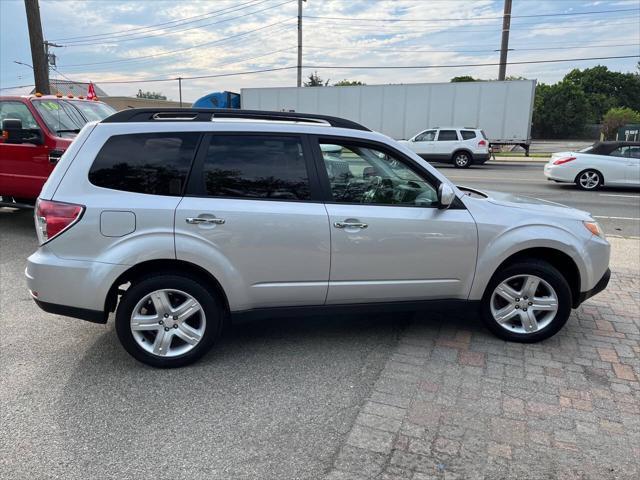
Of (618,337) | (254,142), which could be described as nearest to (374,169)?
(254,142)

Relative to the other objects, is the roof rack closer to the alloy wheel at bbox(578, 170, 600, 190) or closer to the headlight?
the headlight

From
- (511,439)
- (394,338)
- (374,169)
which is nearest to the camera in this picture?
(511,439)

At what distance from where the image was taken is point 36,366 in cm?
363

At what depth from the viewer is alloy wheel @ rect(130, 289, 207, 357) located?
3484mm

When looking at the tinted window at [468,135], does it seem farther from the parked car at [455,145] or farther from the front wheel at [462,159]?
the front wheel at [462,159]

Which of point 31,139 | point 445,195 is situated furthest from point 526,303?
point 31,139

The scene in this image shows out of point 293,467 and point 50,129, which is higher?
point 50,129

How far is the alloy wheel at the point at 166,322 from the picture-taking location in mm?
3484

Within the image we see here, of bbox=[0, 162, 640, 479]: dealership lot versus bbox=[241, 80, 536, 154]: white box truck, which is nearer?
bbox=[0, 162, 640, 479]: dealership lot

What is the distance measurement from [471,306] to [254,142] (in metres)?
2.08

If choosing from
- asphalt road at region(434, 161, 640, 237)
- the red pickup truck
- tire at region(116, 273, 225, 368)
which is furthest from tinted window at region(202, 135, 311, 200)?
asphalt road at region(434, 161, 640, 237)

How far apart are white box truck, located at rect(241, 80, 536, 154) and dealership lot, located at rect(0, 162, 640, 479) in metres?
20.0

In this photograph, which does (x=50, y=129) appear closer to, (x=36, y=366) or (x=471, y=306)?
(x=36, y=366)

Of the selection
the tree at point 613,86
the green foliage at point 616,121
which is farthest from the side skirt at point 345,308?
the tree at point 613,86
